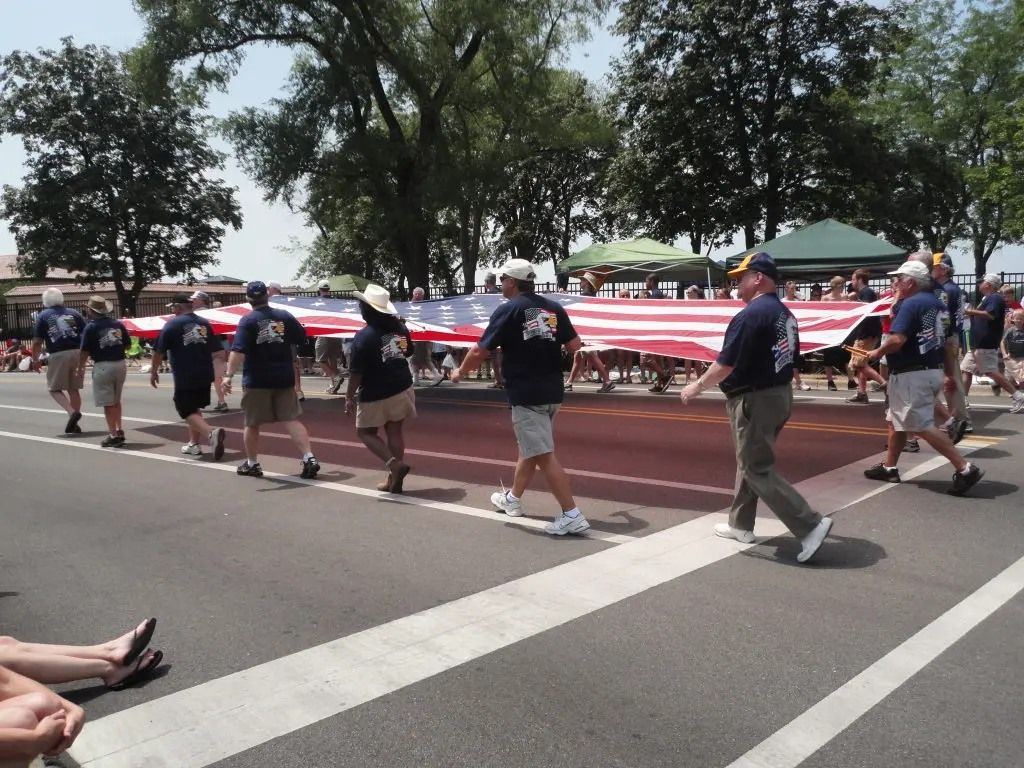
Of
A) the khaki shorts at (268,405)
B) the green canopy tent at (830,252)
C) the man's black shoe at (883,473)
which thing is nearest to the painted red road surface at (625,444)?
the man's black shoe at (883,473)

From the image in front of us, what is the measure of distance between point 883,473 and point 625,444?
297 centimetres

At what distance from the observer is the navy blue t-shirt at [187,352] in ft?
31.3

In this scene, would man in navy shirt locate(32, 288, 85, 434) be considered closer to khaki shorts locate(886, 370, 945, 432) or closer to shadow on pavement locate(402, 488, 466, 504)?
shadow on pavement locate(402, 488, 466, 504)

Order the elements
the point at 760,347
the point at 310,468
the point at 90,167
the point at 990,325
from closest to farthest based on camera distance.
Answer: the point at 760,347, the point at 310,468, the point at 990,325, the point at 90,167

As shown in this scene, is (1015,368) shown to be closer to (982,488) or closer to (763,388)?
(982,488)

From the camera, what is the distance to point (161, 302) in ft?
159

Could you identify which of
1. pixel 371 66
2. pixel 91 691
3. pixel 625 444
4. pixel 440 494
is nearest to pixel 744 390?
pixel 440 494

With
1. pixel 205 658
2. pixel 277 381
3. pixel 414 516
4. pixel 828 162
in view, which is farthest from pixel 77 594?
pixel 828 162

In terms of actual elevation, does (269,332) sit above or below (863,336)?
above

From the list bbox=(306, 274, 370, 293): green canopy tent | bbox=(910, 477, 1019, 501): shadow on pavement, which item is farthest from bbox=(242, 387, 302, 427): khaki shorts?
bbox=(306, 274, 370, 293): green canopy tent

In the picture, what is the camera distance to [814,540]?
524 centimetres

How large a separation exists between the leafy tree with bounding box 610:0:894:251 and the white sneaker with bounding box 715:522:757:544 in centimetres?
2517

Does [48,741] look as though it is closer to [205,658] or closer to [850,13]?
[205,658]

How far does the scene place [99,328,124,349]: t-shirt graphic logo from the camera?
417 inches
